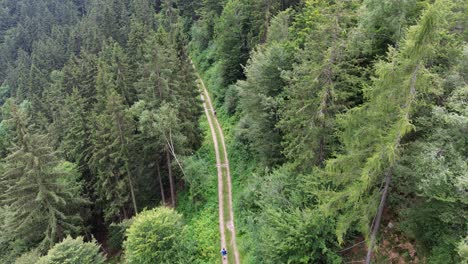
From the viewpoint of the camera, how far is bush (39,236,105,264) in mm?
23150

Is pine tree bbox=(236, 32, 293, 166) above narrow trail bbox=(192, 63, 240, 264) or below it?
above

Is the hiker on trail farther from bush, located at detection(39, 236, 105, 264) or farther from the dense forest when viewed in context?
bush, located at detection(39, 236, 105, 264)

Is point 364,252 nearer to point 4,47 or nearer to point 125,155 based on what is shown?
point 125,155

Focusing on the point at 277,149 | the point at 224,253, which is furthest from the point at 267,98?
the point at 224,253

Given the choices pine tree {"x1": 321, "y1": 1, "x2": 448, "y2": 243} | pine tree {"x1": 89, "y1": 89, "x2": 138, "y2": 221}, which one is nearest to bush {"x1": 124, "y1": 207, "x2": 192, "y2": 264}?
pine tree {"x1": 89, "y1": 89, "x2": 138, "y2": 221}

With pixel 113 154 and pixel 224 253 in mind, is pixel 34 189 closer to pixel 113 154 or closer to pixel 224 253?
pixel 113 154

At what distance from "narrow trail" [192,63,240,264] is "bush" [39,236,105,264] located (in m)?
10.3

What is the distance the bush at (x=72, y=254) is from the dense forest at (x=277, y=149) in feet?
0.44

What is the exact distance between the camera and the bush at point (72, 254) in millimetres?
23150

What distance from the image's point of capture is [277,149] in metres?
29.1

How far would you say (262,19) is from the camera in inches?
1722

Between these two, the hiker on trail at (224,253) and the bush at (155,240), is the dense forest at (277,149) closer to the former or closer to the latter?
the bush at (155,240)

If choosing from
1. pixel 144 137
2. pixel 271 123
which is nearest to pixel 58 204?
pixel 144 137

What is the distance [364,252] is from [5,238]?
31.1 meters
